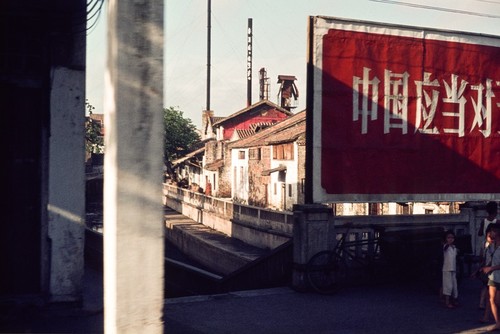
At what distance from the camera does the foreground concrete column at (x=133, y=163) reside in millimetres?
3918

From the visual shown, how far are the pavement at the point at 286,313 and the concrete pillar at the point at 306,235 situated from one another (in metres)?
0.38

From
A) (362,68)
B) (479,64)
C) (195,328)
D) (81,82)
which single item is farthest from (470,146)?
(81,82)

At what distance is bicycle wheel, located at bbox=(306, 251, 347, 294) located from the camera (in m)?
10.5

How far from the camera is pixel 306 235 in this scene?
1060 cm

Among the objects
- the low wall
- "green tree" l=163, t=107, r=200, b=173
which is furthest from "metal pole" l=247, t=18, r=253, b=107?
the low wall

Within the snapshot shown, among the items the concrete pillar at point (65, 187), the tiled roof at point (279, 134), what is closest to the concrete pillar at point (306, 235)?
the concrete pillar at point (65, 187)

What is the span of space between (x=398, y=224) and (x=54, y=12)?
25.9ft

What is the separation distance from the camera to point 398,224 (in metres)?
11.9

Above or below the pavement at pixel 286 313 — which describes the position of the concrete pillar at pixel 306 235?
above

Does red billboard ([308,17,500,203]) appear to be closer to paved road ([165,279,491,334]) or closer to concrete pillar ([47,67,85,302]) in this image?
paved road ([165,279,491,334])

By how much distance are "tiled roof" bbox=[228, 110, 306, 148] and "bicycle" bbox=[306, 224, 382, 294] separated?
2290cm

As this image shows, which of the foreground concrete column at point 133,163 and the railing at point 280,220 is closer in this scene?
the foreground concrete column at point 133,163

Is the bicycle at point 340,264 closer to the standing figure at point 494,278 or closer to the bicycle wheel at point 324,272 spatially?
the bicycle wheel at point 324,272

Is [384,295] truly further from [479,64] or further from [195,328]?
[479,64]
